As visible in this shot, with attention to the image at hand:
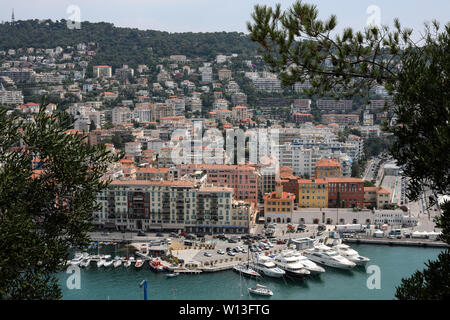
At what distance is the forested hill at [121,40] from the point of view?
29.4 m

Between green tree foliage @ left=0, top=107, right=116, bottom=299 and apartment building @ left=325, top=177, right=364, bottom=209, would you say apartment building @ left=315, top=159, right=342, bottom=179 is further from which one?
green tree foliage @ left=0, top=107, right=116, bottom=299

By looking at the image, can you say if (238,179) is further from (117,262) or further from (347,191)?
(117,262)

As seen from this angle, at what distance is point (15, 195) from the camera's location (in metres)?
1.66

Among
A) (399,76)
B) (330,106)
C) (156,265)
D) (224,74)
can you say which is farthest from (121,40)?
(399,76)

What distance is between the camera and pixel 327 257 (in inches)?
296

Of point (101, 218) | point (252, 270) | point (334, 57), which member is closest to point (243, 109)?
point (101, 218)

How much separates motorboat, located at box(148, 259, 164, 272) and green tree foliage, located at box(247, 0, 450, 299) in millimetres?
5917

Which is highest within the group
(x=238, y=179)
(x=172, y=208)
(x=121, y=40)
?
(x=121, y=40)

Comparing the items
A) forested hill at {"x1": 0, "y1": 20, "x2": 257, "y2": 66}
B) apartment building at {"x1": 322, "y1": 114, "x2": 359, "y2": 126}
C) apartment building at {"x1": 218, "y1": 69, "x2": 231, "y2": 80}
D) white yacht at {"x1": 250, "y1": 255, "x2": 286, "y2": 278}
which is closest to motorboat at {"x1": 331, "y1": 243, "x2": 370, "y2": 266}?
white yacht at {"x1": 250, "y1": 255, "x2": 286, "y2": 278}

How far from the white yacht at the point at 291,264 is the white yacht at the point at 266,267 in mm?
94

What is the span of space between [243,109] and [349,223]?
11.2m

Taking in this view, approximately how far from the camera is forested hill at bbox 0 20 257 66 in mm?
29438

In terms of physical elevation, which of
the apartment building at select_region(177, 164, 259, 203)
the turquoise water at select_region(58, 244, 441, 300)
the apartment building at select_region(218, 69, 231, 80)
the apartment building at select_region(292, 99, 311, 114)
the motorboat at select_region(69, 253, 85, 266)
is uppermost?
the apartment building at select_region(218, 69, 231, 80)

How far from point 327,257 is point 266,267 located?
0.98m
